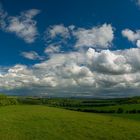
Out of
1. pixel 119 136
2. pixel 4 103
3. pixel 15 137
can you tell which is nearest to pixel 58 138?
pixel 15 137

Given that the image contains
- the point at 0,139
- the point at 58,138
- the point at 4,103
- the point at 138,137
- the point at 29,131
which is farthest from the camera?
the point at 4,103

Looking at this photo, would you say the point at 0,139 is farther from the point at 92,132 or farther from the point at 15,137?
the point at 92,132

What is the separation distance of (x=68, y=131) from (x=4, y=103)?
111599mm

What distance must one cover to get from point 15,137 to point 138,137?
61.7 ft

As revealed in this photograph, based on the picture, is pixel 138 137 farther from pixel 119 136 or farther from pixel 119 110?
pixel 119 110

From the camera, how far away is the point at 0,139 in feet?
119

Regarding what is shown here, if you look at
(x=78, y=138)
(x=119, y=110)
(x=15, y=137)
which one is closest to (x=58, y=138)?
(x=78, y=138)

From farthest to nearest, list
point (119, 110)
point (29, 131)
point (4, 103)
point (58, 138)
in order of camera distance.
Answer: point (4, 103) → point (119, 110) → point (29, 131) → point (58, 138)

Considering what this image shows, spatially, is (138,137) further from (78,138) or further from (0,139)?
(0,139)

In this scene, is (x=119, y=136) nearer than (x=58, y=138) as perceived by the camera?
No

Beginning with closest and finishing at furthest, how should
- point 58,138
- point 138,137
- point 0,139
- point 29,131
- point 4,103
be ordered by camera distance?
point 0,139
point 58,138
point 138,137
point 29,131
point 4,103

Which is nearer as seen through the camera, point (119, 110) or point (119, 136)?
point (119, 136)

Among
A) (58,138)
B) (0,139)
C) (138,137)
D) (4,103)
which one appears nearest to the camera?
(0,139)

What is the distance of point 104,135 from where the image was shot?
4209 centimetres
